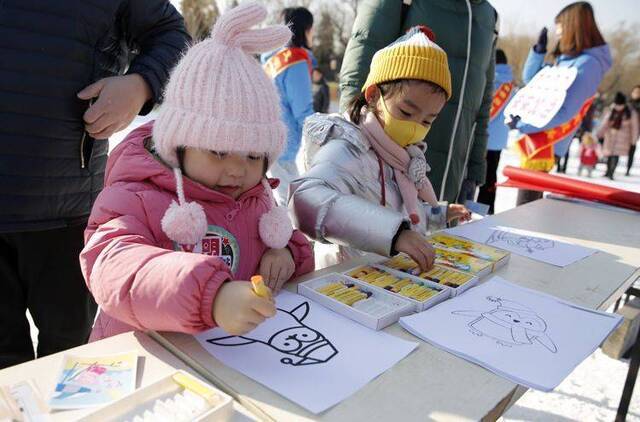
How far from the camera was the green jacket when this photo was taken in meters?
1.78

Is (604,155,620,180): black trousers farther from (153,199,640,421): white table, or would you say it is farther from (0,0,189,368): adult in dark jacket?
(0,0,189,368): adult in dark jacket

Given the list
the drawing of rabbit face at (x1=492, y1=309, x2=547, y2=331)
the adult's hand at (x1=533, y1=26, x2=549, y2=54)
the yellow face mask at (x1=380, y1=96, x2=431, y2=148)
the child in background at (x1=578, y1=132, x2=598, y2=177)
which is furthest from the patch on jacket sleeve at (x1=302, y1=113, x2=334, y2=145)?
the child in background at (x1=578, y1=132, x2=598, y2=177)

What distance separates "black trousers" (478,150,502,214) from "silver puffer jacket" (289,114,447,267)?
2605mm

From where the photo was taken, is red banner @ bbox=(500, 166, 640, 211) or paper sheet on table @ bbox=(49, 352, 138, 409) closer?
paper sheet on table @ bbox=(49, 352, 138, 409)

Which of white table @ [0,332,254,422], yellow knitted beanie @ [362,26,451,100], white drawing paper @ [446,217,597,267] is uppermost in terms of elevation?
yellow knitted beanie @ [362,26,451,100]

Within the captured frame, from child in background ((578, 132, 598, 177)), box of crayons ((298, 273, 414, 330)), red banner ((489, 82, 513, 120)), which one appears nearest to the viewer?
box of crayons ((298, 273, 414, 330))

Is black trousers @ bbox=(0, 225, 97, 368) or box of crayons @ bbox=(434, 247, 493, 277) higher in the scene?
box of crayons @ bbox=(434, 247, 493, 277)

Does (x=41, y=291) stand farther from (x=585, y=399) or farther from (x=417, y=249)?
(x=585, y=399)

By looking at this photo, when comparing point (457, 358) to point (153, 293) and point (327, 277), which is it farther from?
point (153, 293)

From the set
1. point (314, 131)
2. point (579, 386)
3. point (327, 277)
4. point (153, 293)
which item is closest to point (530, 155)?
point (579, 386)

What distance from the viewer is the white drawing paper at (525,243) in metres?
1.33

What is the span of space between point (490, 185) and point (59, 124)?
361 centimetres

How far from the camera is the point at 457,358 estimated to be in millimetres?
748

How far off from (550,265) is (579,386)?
3.34 ft
